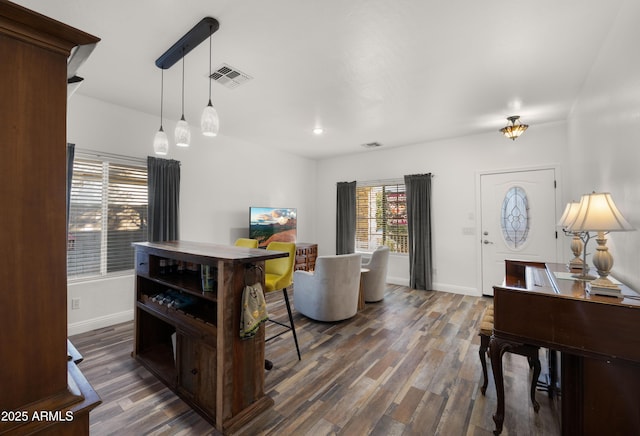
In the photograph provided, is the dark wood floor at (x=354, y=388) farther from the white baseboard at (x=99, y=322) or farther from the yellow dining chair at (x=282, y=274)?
the yellow dining chair at (x=282, y=274)

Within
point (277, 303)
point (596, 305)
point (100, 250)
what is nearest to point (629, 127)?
point (596, 305)

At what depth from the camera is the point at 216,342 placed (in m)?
1.74

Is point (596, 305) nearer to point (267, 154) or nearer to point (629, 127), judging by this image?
point (629, 127)

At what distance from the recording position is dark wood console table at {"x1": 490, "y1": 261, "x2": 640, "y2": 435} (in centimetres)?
133

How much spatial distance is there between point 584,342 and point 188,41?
3.24 metres

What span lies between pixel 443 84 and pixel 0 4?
3.20 m

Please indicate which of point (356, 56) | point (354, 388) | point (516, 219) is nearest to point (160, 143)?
point (356, 56)

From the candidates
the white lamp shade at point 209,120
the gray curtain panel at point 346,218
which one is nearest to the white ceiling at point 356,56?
the white lamp shade at point 209,120

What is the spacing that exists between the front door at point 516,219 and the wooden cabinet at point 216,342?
4097 millimetres

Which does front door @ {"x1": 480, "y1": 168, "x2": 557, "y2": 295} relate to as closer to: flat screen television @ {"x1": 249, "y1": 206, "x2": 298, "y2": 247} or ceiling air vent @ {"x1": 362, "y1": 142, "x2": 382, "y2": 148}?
ceiling air vent @ {"x1": 362, "y1": 142, "x2": 382, "y2": 148}

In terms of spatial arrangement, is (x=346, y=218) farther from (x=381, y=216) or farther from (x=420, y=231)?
(x=420, y=231)

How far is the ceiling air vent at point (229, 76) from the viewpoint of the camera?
259 centimetres

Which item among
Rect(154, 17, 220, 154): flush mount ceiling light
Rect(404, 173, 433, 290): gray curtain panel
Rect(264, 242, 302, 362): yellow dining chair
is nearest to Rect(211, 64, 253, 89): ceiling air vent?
Rect(154, 17, 220, 154): flush mount ceiling light

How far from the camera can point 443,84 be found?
289 centimetres
